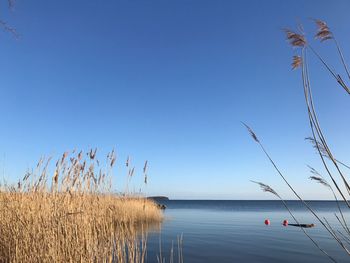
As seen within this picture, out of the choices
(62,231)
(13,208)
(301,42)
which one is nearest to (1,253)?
(13,208)

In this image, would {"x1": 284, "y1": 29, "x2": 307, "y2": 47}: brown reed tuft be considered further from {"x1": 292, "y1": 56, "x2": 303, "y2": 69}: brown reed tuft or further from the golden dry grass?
the golden dry grass

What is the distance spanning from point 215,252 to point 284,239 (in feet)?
21.3

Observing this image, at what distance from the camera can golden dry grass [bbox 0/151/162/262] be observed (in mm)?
4449

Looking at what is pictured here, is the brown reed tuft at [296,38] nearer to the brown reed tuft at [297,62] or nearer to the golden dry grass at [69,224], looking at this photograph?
the brown reed tuft at [297,62]

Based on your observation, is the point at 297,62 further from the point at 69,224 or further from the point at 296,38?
the point at 69,224

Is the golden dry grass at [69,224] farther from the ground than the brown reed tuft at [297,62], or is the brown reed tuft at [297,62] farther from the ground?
the brown reed tuft at [297,62]

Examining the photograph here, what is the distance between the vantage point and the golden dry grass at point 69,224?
445 cm

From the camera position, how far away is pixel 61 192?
540cm

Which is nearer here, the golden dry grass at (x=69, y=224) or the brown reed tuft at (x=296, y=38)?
the brown reed tuft at (x=296, y=38)

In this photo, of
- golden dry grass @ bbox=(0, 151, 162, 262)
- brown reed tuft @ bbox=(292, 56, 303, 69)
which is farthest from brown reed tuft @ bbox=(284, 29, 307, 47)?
golden dry grass @ bbox=(0, 151, 162, 262)

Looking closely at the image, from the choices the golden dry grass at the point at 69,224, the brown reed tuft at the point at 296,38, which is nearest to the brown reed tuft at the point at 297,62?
the brown reed tuft at the point at 296,38

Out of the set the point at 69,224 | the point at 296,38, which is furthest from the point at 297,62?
the point at 69,224

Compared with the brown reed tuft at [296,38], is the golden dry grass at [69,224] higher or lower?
lower

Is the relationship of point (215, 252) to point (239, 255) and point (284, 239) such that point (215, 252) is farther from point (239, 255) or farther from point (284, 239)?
point (284, 239)
